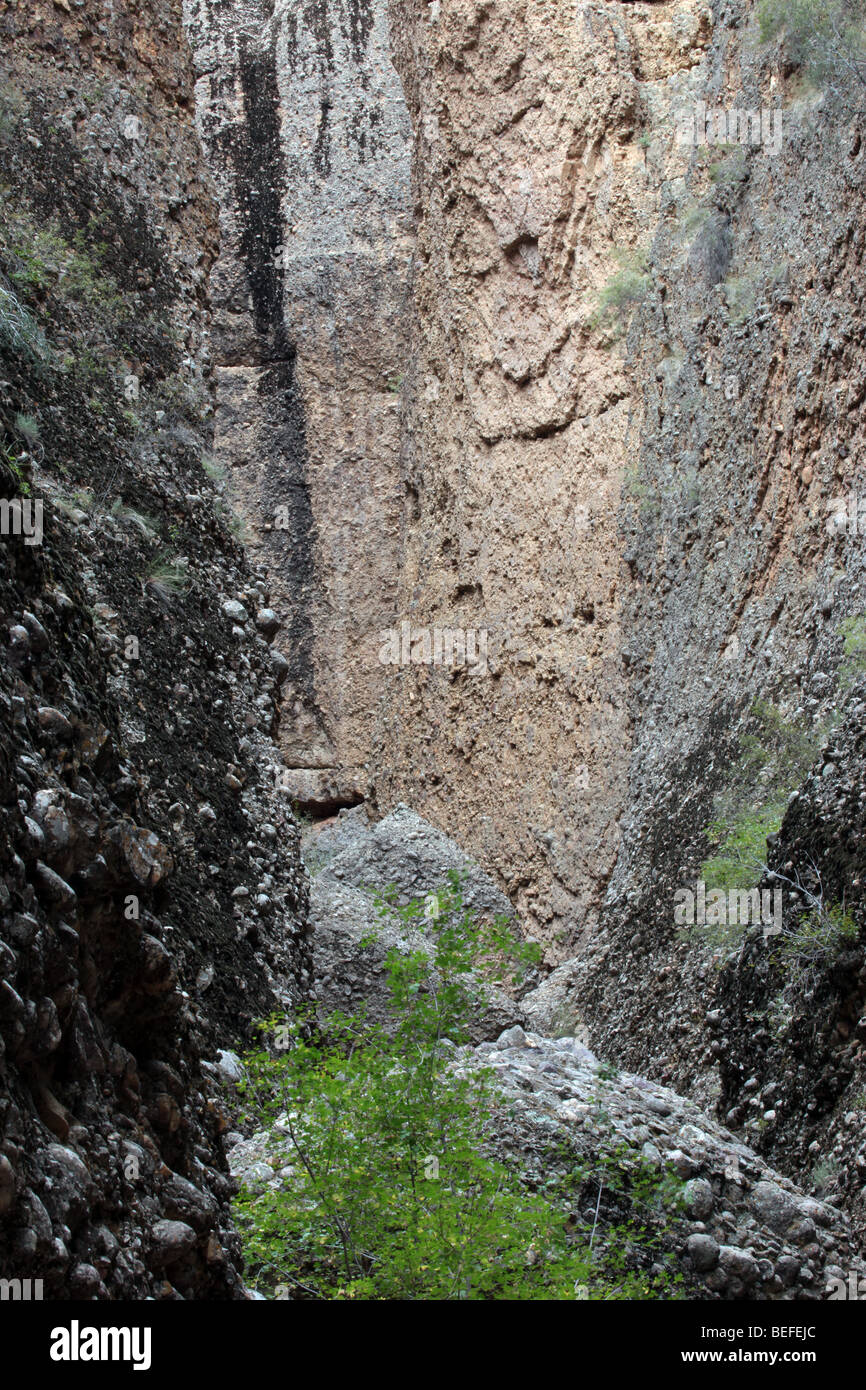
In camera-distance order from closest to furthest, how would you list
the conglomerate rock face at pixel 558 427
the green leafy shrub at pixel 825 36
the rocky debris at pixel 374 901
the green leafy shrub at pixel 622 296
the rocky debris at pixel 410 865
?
the rocky debris at pixel 374 901, the conglomerate rock face at pixel 558 427, the green leafy shrub at pixel 825 36, the rocky debris at pixel 410 865, the green leafy shrub at pixel 622 296

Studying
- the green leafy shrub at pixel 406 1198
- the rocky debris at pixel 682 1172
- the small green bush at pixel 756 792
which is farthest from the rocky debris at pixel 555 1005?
the green leafy shrub at pixel 406 1198

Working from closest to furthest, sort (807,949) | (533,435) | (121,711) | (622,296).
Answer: (807,949)
(121,711)
(622,296)
(533,435)

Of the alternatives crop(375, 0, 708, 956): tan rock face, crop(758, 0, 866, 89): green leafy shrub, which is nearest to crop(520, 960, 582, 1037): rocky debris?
crop(375, 0, 708, 956): tan rock face

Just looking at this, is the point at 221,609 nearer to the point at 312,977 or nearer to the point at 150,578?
the point at 150,578

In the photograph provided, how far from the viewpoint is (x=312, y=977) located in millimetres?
9289

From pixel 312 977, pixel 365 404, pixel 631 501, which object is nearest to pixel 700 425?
pixel 631 501

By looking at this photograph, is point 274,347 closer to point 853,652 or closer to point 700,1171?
point 853,652

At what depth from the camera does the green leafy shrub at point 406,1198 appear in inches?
202

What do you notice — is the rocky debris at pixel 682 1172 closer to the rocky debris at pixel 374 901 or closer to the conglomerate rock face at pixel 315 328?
the rocky debris at pixel 374 901

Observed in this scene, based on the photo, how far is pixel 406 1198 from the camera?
5.38 meters

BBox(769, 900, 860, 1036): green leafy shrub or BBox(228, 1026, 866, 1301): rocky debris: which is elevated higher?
BBox(769, 900, 860, 1036): green leafy shrub

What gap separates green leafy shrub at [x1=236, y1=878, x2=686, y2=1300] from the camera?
16.8 ft

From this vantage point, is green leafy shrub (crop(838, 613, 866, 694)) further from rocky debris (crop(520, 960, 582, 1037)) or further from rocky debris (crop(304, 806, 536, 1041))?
rocky debris (crop(520, 960, 582, 1037))

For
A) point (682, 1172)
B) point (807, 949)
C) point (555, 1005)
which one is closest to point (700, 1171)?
point (682, 1172)
